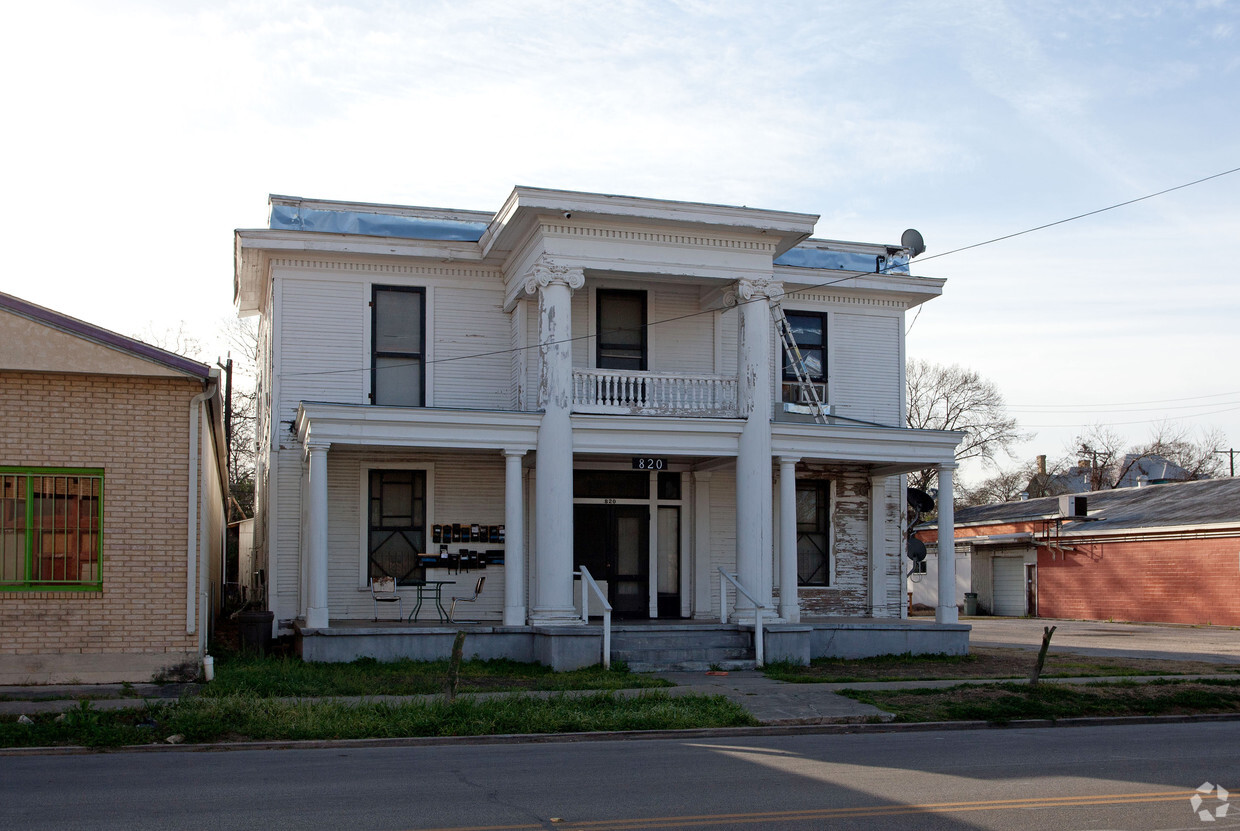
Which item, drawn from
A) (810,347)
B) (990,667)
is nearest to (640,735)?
(990,667)

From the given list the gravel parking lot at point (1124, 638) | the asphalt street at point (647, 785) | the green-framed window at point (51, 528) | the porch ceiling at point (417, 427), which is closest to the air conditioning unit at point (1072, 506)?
the gravel parking lot at point (1124, 638)

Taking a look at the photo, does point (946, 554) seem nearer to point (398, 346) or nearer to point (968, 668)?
point (968, 668)

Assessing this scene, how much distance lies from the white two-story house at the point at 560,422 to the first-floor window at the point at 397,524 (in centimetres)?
4

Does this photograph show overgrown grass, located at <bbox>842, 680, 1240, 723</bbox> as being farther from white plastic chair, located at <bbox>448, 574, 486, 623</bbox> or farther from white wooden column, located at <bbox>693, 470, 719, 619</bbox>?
white plastic chair, located at <bbox>448, 574, 486, 623</bbox>

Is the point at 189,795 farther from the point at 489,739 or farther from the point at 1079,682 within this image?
the point at 1079,682

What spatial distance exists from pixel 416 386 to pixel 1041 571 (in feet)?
88.6

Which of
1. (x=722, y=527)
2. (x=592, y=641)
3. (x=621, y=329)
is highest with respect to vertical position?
(x=621, y=329)

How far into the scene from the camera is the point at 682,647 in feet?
59.5

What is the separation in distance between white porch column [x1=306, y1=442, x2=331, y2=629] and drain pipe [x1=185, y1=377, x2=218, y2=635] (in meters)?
2.44

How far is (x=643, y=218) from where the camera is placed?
1842 cm

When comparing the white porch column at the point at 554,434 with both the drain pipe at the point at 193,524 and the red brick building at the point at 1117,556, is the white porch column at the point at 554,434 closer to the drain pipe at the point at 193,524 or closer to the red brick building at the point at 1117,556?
the drain pipe at the point at 193,524

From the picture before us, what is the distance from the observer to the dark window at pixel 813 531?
22.2 metres

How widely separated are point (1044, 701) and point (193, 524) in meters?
11.1

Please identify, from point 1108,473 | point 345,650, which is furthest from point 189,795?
point 1108,473
